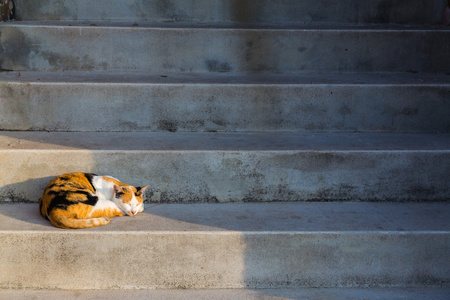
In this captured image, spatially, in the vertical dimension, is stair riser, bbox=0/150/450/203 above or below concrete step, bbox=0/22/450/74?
below

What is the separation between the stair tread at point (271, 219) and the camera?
2990 mm

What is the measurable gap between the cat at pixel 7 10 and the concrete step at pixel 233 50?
1.12 feet

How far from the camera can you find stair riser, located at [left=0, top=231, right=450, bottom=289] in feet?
9.68

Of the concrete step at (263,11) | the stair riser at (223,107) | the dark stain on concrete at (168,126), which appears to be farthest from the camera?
the concrete step at (263,11)

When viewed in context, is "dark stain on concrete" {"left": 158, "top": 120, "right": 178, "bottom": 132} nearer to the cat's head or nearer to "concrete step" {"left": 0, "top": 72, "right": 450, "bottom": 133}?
"concrete step" {"left": 0, "top": 72, "right": 450, "bottom": 133}

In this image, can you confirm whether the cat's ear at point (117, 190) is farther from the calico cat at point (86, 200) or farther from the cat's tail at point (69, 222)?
the cat's tail at point (69, 222)

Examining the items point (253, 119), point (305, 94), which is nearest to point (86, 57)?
point (253, 119)

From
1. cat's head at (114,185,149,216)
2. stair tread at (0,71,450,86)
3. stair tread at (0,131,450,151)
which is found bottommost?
cat's head at (114,185,149,216)

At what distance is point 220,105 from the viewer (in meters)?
3.97

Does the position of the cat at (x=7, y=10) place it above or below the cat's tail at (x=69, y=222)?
above

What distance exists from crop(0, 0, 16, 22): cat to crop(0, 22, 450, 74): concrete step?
0.34 metres

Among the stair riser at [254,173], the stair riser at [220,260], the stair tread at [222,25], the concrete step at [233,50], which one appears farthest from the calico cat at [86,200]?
the stair tread at [222,25]

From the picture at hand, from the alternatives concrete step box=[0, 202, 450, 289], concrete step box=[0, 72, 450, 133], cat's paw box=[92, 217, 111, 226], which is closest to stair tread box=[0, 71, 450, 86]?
concrete step box=[0, 72, 450, 133]

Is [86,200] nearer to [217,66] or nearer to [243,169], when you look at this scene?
[243,169]
